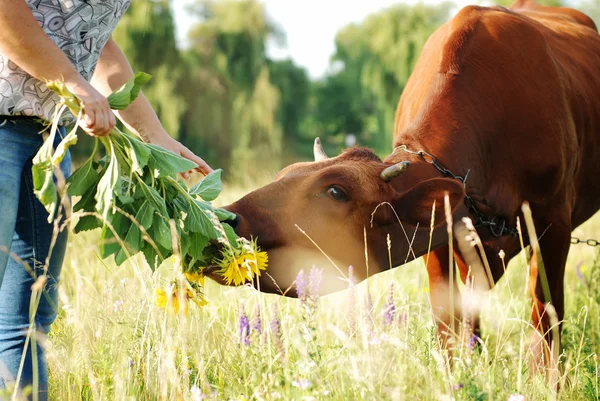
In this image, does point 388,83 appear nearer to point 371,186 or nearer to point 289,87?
point 289,87

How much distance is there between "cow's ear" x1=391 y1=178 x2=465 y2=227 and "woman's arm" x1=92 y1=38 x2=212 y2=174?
99 cm

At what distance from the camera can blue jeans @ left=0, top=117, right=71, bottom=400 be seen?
2266 mm

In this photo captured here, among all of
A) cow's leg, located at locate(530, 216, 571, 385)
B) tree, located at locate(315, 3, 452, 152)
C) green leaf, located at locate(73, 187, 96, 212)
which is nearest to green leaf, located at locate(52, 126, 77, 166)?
green leaf, located at locate(73, 187, 96, 212)

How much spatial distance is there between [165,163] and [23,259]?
0.57m

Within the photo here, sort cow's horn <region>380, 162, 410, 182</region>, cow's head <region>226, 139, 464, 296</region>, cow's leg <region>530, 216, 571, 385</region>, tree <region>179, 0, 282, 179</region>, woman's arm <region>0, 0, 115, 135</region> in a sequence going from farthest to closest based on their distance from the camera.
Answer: tree <region>179, 0, 282, 179</region>, cow's leg <region>530, 216, 571, 385</region>, cow's horn <region>380, 162, 410, 182</region>, cow's head <region>226, 139, 464, 296</region>, woman's arm <region>0, 0, 115, 135</region>

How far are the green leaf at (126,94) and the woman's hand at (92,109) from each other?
101 millimetres

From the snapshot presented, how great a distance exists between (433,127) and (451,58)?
0.46m

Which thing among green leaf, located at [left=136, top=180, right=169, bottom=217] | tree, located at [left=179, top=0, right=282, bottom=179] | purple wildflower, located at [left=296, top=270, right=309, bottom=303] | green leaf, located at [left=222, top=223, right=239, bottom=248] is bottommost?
purple wildflower, located at [left=296, top=270, right=309, bottom=303]

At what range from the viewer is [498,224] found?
3.70 meters

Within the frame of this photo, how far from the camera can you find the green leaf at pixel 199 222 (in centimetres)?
246

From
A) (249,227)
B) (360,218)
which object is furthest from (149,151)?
(360,218)

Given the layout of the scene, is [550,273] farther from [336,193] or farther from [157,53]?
[157,53]

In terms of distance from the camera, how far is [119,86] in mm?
2799

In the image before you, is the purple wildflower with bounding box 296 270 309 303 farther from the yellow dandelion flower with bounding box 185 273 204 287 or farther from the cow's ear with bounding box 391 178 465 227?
Answer: the cow's ear with bounding box 391 178 465 227
